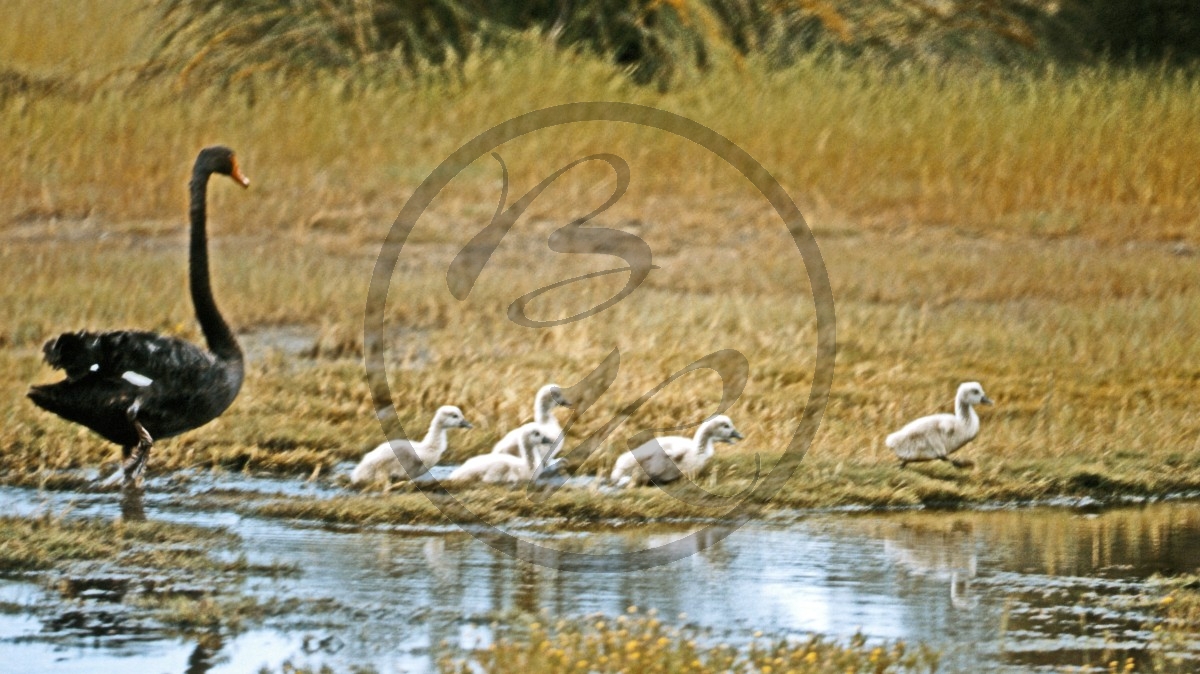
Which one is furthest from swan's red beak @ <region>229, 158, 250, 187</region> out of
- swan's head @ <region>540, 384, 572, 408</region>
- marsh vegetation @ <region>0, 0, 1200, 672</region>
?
swan's head @ <region>540, 384, 572, 408</region>

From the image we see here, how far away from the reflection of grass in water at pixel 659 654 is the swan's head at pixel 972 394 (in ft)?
6.81

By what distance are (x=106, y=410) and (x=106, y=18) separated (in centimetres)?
416

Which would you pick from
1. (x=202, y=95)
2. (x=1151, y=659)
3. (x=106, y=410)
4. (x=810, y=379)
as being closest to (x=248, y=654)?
(x=106, y=410)

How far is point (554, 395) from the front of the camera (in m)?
6.75

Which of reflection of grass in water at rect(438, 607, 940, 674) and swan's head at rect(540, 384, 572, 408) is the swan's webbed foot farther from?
reflection of grass in water at rect(438, 607, 940, 674)

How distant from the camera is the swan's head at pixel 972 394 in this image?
6816 mm

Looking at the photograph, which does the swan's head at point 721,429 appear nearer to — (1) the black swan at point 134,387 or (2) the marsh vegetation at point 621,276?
(2) the marsh vegetation at point 621,276

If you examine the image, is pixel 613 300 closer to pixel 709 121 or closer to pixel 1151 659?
pixel 709 121

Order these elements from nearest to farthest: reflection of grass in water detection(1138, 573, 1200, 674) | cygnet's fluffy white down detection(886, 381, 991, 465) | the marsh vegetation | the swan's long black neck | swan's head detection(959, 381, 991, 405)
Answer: reflection of grass in water detection(1138, 573, 1200, 674)
the marsh vegetation
the swan's long black neck
cygnet's fluffy white down detection(886, 381, 991, 465)
swan's head detection(959, 381, 991, 405)

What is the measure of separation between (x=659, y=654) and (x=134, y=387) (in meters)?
2.36

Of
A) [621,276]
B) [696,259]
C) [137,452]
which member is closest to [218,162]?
[137,452]

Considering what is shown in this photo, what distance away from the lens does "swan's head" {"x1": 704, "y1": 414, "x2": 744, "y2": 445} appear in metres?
6.45

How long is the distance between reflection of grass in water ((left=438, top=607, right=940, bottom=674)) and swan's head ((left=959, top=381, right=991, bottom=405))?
2074 mm

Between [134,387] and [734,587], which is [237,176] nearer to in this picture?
[134,387]
